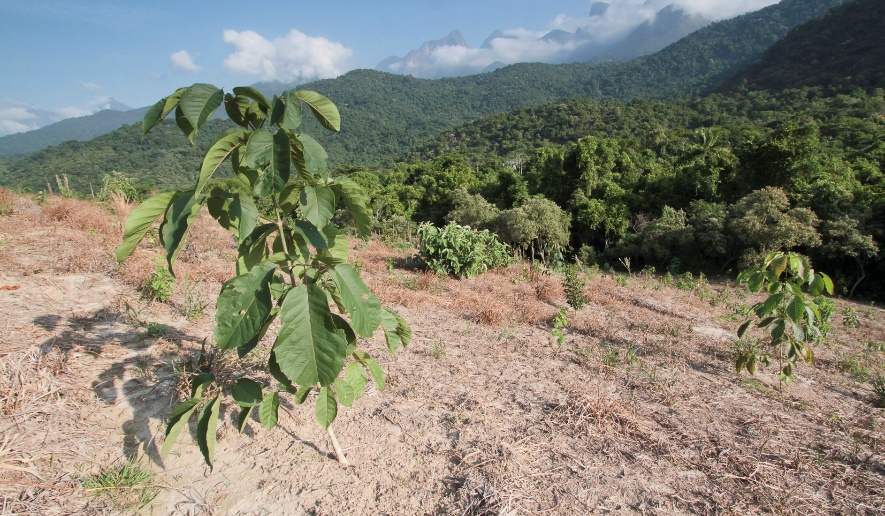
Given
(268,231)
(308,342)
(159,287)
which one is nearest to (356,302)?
(308,342)

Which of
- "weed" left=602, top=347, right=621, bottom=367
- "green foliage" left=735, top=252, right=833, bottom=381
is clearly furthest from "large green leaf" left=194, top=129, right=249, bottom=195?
"green foliage" left=735, top=252, right=833, bottom=381

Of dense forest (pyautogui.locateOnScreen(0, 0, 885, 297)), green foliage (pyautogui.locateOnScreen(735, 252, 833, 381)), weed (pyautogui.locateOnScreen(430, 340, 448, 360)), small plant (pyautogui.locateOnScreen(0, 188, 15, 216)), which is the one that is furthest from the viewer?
dense forest (pyautogui.locateOnScreen(0, 0, 885, 297))

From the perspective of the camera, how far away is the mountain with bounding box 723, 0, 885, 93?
145ft

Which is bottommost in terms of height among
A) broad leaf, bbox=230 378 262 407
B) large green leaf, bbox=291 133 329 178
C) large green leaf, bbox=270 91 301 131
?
broad leaf, bbox=230 378 262 407

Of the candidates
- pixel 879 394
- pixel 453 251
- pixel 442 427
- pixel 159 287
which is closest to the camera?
pixel 442 427

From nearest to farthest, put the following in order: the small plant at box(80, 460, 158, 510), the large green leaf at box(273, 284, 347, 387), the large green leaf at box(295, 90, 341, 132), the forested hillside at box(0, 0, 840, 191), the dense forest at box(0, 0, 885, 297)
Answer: the large green leaf at box(273, 284, 347, 387)
the large green leaf at box(295, 90, 341, 132)
the small plant at box(80, 460, 158, 510)
the dense forest at box(0, 0, 885, 297)
the forested hillside at box(0, 0, 840, 191)

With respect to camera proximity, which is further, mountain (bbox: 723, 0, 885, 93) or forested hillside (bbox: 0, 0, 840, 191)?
forested hillside (bbox: 0, 0, 840, 191)

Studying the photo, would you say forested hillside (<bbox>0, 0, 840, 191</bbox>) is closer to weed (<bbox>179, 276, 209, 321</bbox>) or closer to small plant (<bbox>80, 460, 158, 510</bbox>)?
weed (<bbox>179, 276, 209, 321</bbox>)

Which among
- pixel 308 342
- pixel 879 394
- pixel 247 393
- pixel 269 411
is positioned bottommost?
pixel 879 394

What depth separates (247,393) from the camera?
154cm

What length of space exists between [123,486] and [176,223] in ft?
4.25

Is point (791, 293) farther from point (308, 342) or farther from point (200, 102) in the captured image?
point (200, 102)

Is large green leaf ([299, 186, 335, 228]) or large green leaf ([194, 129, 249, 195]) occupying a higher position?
large green leaf ([194, 129, 249, 195])

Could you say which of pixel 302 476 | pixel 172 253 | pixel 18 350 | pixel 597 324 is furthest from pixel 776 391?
pixel 18 350
